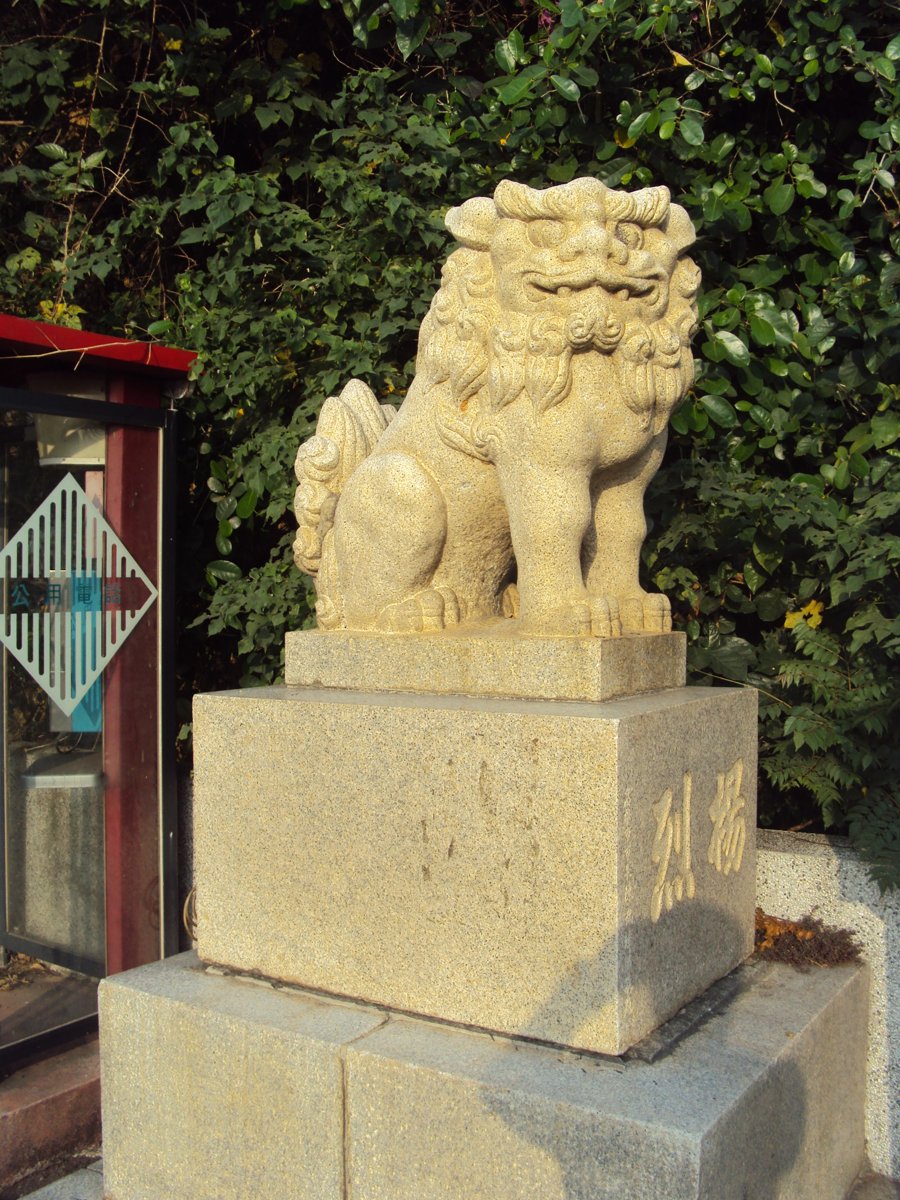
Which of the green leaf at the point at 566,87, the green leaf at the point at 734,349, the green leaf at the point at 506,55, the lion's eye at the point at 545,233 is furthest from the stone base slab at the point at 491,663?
the green leaf at the point at 506,55

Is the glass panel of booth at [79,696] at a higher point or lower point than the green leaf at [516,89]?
lower

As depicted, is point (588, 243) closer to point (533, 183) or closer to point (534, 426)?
point (534, 426)

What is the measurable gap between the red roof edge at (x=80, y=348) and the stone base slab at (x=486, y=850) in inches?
54.4

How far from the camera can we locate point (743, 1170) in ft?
6.26

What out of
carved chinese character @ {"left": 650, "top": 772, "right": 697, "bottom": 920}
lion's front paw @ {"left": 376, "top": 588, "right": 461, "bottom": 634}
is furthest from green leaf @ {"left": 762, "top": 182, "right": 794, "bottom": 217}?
carved chinese character @ {"left": 650, "top": 772, "right": 697, "bottom": 920}

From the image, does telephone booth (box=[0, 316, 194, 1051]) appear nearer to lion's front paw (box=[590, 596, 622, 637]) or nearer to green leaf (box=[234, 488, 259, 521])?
green leaf (box=[234, 488, 259, 521])

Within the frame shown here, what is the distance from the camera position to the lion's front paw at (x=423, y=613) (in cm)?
255

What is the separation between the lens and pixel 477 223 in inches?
95.4

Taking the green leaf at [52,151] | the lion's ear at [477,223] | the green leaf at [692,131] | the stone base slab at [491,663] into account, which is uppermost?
the green leaf at [52,151]

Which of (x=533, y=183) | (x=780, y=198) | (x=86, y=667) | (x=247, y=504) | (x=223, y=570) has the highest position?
(x=533, y=183)

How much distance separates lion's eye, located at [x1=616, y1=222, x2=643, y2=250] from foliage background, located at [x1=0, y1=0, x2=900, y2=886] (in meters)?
1.05

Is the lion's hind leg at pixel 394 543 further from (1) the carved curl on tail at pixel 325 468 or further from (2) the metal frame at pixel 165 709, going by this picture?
(2) the metal frame at pixel 165 709

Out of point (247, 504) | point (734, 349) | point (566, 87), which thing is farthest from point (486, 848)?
point (566, 87)

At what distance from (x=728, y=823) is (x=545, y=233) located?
4.70 ft
